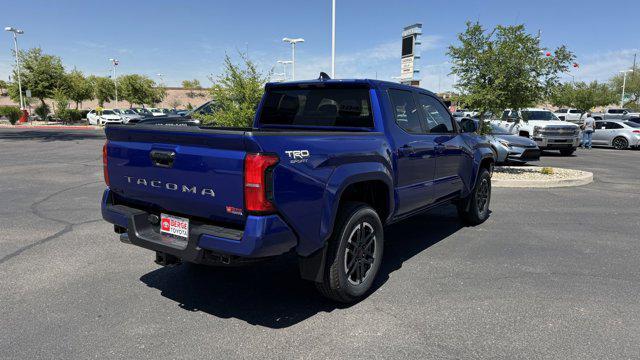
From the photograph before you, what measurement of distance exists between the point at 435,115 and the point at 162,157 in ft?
10.9

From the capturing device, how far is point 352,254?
3.74 metres

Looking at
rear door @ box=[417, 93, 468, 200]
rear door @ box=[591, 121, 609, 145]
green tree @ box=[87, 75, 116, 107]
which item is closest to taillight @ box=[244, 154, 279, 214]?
rear door @ box=[417, 93, 468, 200]

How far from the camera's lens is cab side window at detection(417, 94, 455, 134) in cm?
498

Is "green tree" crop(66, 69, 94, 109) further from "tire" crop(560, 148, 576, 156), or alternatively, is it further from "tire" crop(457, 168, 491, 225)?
"tire" crop(457, 168, 491, 225)

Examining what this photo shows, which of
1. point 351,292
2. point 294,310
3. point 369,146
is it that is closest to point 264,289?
point 294,310

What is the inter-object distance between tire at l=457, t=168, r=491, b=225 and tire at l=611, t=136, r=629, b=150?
63.7 ft

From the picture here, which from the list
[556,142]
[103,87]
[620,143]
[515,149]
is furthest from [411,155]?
[103,87]

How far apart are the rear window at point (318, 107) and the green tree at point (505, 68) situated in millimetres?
7261

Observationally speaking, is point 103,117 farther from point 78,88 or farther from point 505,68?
point 505,68

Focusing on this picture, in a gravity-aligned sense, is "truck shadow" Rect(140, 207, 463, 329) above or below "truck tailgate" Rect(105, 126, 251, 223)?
below

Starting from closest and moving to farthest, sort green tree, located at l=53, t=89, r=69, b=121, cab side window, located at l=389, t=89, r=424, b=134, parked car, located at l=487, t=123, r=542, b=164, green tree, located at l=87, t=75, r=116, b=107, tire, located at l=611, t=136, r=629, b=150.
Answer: cab side window, located at l=389, t=89, r=424, b=134 → parked car, located at l=487, t=123, r=542, b=164 → tire, located at l=611, t=136, r=629, b=150 → green tree, located at l=53, t=89, r=69, b=121 → green tree, located at l=87, t=75, r=116, b=107

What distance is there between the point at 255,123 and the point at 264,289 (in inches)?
76.7

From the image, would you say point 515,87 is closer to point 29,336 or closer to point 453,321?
point 453,321

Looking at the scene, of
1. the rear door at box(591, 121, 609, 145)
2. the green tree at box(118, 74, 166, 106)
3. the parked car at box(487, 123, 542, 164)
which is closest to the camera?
the parked car at box(487, 123, 542, 164)
